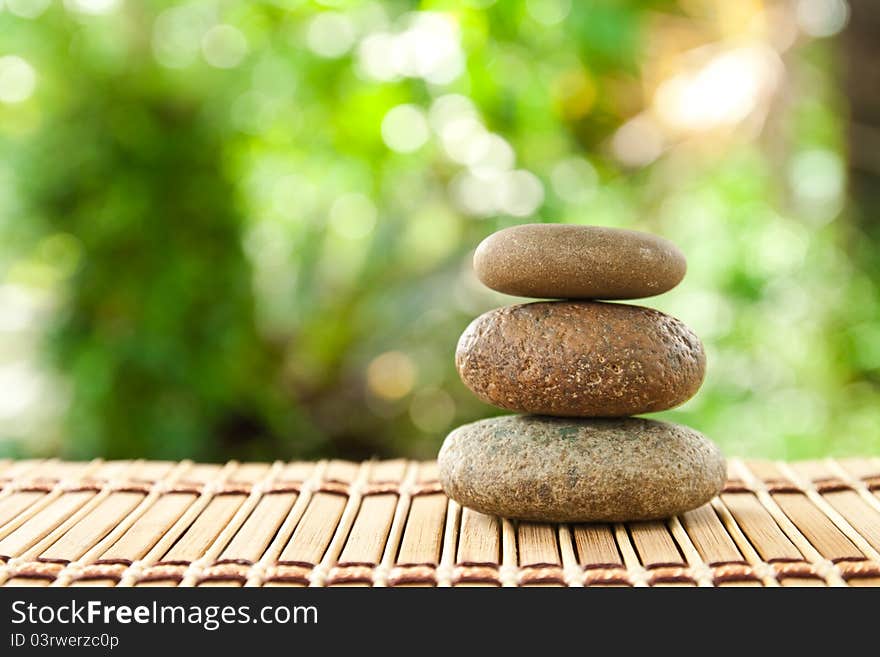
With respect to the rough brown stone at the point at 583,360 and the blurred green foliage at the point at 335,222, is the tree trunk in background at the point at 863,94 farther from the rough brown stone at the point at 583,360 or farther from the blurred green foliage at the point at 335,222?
the rough brown stone at the point at 583,360

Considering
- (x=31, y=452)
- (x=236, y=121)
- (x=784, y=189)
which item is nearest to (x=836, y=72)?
(x=784, y=189)

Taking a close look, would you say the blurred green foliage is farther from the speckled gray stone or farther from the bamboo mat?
the speckled gray stone

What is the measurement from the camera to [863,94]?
3600 millimetres

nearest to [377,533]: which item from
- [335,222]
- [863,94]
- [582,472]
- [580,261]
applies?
[582,472]

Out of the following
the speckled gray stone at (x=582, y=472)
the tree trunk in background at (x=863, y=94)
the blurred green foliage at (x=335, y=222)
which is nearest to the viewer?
the speckled gray stone at (x=582, y=472)

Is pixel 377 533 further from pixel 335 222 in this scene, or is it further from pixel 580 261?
pixel 335 222

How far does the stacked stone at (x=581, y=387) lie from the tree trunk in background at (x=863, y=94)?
8.54 ft

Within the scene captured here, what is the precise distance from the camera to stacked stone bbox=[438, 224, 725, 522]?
130 centimetres

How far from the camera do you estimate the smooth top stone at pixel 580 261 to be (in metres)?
1.34

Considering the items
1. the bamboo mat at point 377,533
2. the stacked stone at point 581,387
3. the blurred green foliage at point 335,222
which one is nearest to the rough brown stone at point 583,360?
the stacked stone at point 581,387

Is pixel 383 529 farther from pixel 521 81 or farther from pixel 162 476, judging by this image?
pixel 521 81

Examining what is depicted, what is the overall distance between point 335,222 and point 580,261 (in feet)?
9.15

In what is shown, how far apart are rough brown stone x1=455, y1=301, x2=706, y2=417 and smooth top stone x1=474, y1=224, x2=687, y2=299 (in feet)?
0.11
